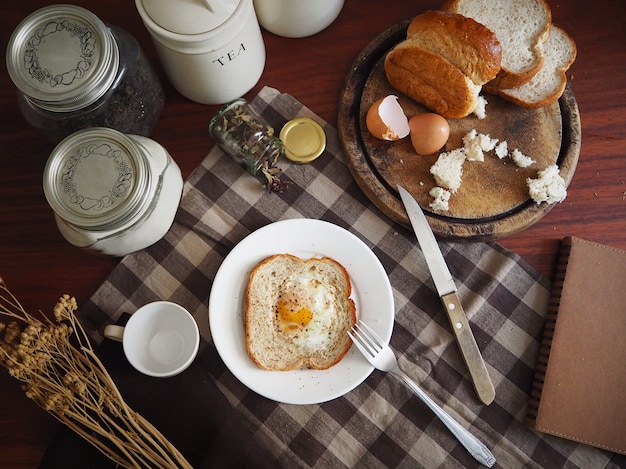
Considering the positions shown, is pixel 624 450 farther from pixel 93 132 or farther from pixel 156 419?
pixel 93 132

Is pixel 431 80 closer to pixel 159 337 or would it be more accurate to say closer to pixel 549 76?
pixel 549 76

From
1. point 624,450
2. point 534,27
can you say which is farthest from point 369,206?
point 624,450

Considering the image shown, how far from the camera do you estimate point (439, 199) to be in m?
1.47

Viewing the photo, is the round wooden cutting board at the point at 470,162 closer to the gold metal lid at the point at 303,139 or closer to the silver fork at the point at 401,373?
the gold metal lid at the point at 303,139

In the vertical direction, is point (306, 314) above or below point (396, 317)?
above

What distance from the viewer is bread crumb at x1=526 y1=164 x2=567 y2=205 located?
1470 millimetres

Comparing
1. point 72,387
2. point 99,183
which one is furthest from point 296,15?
point 72,387

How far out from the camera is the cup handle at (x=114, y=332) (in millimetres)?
1353

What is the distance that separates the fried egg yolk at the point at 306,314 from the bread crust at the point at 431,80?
0.57m

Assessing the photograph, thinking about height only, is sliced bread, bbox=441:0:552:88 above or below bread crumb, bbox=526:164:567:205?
above

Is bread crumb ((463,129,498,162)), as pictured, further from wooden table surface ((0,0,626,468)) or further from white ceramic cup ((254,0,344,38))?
white ceramic cup ((254,0,344,38))

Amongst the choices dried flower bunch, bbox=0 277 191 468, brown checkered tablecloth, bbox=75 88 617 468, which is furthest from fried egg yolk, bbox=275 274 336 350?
dried flower bunch, bbox=0 277 191 468

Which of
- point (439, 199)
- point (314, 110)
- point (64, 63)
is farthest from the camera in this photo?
point (314, 110)

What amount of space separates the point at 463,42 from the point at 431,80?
0.12 m
